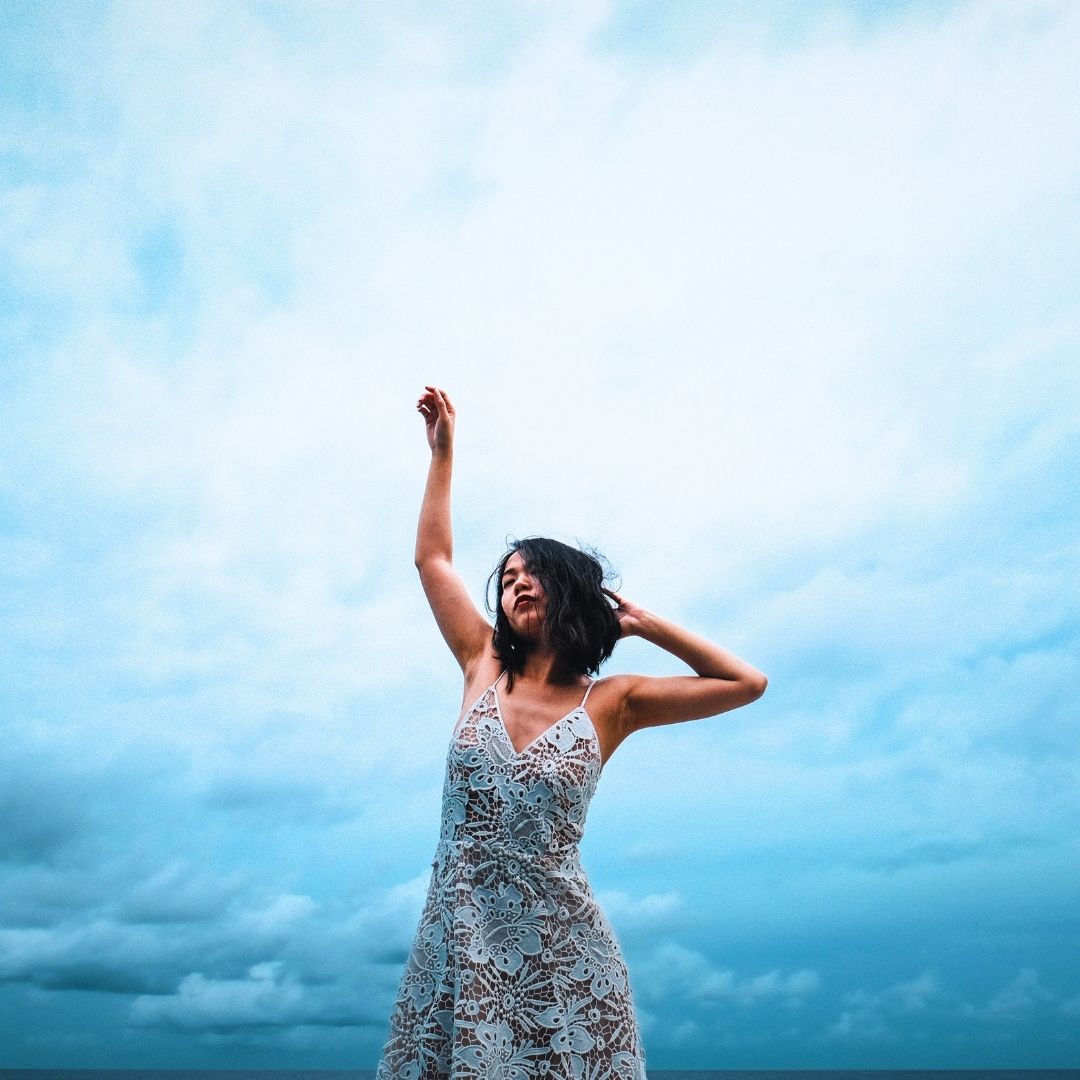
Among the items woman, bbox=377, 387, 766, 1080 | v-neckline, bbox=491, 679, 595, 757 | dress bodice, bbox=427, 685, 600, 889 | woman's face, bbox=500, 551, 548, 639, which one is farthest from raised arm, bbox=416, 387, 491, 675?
dress bodice, bbox=427, 685, 600, 889

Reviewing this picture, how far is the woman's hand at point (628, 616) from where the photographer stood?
3.81m

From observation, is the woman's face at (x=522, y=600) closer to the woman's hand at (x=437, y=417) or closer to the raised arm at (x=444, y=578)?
the raised arm at (x=444, y=578)

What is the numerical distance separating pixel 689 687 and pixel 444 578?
0.88 m

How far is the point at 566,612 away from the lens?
3.70m

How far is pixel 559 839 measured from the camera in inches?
130

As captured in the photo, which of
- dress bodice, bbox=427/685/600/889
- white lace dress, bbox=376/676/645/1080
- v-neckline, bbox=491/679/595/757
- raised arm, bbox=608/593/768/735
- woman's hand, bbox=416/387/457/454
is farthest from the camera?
woman's hand, bbox=416/387/457/454

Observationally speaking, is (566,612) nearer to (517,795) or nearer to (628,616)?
(628,616)

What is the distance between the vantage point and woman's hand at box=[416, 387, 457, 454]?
13.3 ft

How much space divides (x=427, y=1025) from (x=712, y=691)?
1.30 meters

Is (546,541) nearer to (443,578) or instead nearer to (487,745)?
(443,578)

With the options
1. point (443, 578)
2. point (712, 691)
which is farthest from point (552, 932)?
point (443, 578)

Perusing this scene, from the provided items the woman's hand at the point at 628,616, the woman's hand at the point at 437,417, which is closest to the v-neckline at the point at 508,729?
the woman's hand at the point at 628,616

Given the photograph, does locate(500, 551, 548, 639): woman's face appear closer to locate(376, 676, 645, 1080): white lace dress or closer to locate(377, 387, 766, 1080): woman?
locate(377, 387, 766, 1080): woman

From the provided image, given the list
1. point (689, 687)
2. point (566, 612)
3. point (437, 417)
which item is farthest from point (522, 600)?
point (437, 417)
